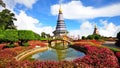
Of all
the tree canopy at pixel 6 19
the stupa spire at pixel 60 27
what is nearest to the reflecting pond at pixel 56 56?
the tree canopy at pixel 6 19

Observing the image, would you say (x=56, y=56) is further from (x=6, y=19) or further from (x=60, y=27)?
(x=60, y=27)

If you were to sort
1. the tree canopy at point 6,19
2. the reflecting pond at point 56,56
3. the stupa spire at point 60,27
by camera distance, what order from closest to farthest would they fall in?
the reflecting pond at point 56,56 → the tree canopy at point 6,19 → the stupa spire at point 60,27

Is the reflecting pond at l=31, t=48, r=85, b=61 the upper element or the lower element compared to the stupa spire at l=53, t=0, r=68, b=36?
lower

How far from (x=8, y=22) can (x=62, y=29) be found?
28.7m

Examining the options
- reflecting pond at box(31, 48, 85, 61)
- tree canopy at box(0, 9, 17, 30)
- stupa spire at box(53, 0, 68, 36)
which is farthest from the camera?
stupa spire at box(53, 0, 68, 36)

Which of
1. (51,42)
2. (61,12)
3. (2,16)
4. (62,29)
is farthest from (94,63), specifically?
(61,12)

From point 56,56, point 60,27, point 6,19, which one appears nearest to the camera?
point 56,56

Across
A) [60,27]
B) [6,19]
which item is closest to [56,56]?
[6,19]

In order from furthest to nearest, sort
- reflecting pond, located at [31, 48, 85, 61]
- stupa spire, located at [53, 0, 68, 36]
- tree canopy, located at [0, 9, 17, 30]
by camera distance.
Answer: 1. stupa spire, located at [53, 0, 68, 36]
2. tree canopy, located at [0, 9, 17, 30]
3. reflecting pond, located at [31, 48, 85, 61]

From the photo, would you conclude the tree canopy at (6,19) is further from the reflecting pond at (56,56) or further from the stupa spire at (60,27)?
the reflecting pond at (56,56)

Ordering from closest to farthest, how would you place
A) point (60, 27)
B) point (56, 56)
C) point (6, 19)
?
point (56, 56) < point (6, 19) < point (60, 27)

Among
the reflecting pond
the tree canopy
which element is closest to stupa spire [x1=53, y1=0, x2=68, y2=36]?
the tree canopy

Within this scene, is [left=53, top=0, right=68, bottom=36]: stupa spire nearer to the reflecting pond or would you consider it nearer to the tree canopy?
the tree canopy

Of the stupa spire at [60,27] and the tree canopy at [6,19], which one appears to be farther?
the stupa spire at [60,27]
